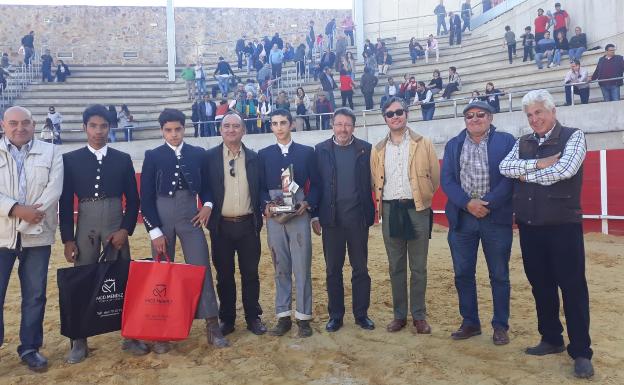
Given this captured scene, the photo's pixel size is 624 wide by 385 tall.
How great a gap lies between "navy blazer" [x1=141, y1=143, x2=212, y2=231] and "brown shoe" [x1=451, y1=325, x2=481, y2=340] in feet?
7.09

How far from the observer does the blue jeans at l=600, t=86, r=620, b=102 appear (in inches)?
452

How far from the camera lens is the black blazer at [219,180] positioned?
4.37m

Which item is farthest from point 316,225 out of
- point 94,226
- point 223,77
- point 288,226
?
point 223,77

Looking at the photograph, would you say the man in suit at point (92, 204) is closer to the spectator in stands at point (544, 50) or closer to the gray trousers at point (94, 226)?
the gray trousers at point (94, 226)

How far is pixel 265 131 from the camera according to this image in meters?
15.2

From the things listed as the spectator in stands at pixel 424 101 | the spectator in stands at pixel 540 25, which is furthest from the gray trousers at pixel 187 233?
the spectator in stands at pixel 540 25

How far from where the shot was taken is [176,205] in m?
4.20

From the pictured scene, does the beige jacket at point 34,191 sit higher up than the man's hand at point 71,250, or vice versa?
the beige jacket at point 34,191

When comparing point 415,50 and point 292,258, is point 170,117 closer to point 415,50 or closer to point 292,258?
point 292,258

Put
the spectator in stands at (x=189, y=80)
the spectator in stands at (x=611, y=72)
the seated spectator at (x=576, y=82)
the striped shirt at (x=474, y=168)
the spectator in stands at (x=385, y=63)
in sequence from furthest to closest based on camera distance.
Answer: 1. the spectator in stands at (x=189, y=80)
2. the spectator in stands at (x=385, y=63)
3. the seated spectator at (x=576, y=82)
4. the spectator in stands at (x=611, y=72)
5. the striped shirt at (x=474, y=168)

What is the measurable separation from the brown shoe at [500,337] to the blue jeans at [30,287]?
3.12m

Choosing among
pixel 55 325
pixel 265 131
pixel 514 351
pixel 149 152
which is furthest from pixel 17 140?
pixel 265 131

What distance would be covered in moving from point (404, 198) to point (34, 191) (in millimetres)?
2553

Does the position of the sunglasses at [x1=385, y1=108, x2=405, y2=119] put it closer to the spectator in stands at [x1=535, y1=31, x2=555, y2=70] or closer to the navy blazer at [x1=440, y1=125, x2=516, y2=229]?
the navy blazer at [x1=440, y1=125, x2=516, y2=229]
